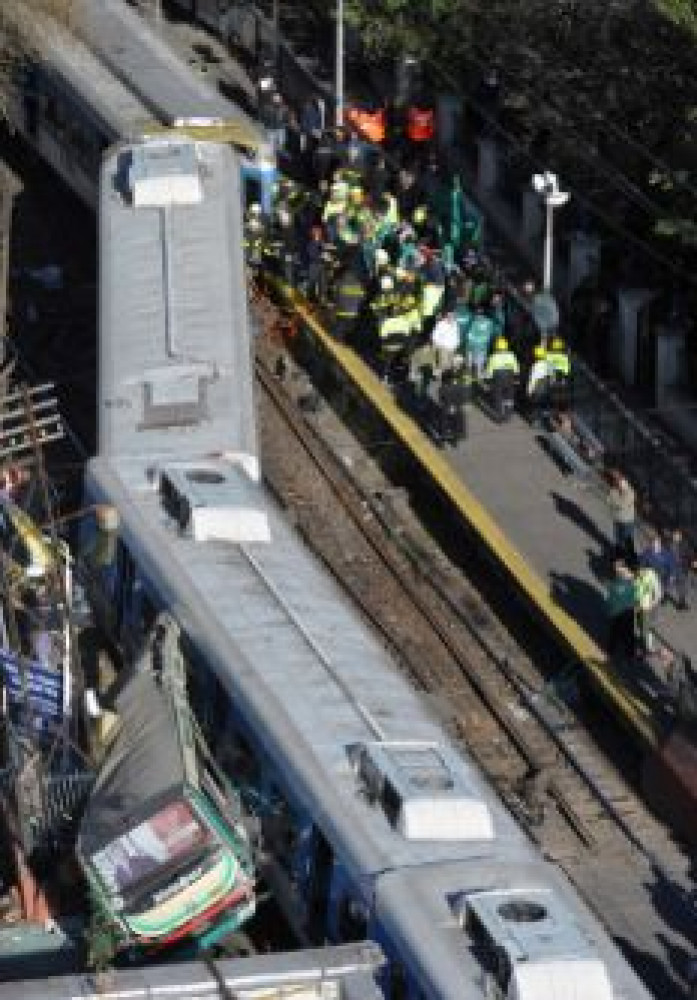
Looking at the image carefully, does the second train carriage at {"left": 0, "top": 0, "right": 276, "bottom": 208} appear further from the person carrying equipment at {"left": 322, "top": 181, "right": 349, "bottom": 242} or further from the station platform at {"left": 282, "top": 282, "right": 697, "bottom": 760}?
the station platform at {"left": 282, "top": 282, "right": 697, "bottom": 760}

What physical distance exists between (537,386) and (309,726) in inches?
451

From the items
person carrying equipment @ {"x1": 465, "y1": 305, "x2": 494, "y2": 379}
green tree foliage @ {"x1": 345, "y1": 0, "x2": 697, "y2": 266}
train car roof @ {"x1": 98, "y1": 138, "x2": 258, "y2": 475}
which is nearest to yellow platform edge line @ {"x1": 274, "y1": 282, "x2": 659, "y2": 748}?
person carrying equipment @ {"x1": 465, "y1": 305, "x2": 494, "y2": 379}

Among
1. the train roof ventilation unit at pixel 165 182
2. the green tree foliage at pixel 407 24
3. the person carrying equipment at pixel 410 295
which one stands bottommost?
the person carrying equipment at pixel 410 295

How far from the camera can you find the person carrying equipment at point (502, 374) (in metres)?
37.3

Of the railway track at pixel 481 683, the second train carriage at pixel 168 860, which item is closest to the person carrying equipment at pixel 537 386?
the railway track at pixel 481 683

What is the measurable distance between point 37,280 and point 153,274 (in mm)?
7134

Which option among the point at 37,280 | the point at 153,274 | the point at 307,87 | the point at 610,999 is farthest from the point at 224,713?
the point at 307,87

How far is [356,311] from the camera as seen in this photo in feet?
130

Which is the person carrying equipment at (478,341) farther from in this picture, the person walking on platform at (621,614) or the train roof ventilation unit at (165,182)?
the person walking on platform at (621,614)

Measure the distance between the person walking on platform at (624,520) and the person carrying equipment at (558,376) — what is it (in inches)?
116

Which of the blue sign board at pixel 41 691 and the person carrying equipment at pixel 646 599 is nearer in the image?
the blue sign board at pixel 41 691

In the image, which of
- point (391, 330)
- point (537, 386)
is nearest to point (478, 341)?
point (537, 386)

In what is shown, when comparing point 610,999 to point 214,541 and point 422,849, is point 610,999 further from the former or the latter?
point 214,541

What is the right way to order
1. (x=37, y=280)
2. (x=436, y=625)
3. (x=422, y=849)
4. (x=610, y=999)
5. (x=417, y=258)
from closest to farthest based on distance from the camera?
(x=610, y=999), (x=422, y=849), (x=436, y=625), (x=417, y=258), (x=37, y=280)
